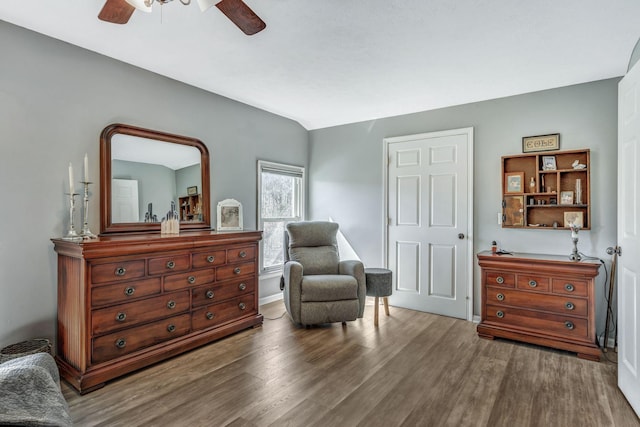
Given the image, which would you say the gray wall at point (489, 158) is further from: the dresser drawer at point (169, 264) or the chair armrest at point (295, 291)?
the dresser drawer at point (169, 264)

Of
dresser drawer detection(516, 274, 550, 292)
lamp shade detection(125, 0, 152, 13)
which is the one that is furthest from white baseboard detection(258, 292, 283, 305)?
lamp shade detection(125, 0, 152, 13)

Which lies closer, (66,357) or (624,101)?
(624,101)

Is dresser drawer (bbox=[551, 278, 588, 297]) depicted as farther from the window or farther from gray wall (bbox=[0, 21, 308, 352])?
gray wall (bbox=[0, 21, 308, 352])

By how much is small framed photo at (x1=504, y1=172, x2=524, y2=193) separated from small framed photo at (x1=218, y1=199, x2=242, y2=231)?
112 inches

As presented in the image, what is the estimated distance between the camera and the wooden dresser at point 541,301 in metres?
2.77

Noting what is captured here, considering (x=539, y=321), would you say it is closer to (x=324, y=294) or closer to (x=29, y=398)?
(x=324, y=294)

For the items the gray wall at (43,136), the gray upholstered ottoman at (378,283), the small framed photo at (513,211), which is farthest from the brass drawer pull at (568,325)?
the gray wall at (43,136)

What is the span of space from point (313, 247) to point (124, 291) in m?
2.00

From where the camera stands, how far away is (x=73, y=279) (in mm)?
2322

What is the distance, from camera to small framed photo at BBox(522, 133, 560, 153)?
128 inches

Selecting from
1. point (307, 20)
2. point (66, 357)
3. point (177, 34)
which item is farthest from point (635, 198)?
point (66, 357)

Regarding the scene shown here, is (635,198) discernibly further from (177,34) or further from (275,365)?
(177,34)

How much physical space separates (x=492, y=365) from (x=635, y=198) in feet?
4.91

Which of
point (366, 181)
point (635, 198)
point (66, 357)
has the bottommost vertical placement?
point (66, 357)
